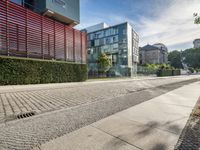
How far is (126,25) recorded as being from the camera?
45094 mm

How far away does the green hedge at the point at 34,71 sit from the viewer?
1099 centimetres

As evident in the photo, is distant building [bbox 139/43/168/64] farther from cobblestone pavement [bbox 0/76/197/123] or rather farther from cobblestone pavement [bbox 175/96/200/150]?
cobblestone pavement [bbox 175/96/200/150]

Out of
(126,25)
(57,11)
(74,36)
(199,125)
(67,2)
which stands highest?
(126,25)

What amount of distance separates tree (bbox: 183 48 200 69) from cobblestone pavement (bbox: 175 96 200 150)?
340 ft

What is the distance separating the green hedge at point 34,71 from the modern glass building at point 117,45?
80.7ft

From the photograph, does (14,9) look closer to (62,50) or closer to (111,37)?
(62,50)

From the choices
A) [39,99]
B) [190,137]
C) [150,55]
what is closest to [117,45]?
[39,99]

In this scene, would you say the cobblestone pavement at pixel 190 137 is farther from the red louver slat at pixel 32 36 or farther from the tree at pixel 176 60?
the tree at pixel 176 60

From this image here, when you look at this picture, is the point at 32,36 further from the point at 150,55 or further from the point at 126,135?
the point at 150,55

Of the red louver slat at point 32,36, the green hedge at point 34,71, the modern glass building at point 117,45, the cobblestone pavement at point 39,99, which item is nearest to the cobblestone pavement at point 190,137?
the cobblestone pavement at point 39,99

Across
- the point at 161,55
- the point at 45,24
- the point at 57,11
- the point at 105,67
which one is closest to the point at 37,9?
the point at 57,11

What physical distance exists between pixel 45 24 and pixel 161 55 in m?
101

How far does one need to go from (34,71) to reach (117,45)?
38679mm

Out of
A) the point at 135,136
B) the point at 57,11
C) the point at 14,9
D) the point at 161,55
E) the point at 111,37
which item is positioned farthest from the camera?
the point at 161,55
